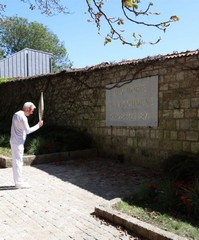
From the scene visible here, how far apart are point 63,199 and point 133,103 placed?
3.71 metres

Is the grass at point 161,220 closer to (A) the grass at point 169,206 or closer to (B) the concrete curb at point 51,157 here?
(A) the grass at point 169,206

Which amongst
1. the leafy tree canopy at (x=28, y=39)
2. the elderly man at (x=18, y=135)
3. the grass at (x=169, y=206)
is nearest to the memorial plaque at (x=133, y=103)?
the grass at (x=169, y=206)

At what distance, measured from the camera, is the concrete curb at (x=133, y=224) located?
3752 millimetres

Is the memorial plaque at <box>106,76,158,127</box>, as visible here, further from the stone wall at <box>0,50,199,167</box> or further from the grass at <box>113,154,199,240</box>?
the grass at <box>113,154,199,240</box>

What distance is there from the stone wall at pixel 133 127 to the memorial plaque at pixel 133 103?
0.43ft

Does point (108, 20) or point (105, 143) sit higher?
point (108, 20)

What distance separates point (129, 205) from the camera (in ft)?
16.1

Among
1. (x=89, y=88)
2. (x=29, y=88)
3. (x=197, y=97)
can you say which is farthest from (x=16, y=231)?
(x=29, y=88)

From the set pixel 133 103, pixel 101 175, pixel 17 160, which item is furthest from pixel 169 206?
pixel 133 103

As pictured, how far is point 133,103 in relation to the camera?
834 centimetres

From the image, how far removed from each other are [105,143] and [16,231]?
18.1ft

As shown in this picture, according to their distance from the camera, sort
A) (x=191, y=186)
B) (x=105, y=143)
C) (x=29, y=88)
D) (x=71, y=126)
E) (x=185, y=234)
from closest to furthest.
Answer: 1. (x=185, y=234)
2. (x=191, y=186)
3. (x=105, y=143)
4. (x=71, y=126)
5. (x=29, y=88)

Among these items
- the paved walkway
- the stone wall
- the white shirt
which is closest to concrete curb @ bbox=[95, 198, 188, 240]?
the paved walkway

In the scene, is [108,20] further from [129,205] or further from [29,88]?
[29,88]
